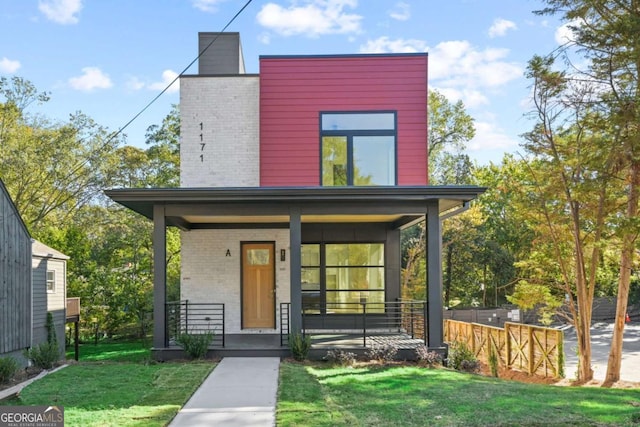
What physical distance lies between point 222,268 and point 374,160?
14.1 feet

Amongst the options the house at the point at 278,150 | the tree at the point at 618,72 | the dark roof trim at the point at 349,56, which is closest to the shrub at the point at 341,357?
the house at the point at 278,150

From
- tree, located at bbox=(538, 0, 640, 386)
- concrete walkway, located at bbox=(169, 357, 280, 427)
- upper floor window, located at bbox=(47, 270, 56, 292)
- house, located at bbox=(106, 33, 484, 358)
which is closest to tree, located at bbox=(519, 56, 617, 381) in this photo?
tree, located at bbox=(538, 0, 640, 386)

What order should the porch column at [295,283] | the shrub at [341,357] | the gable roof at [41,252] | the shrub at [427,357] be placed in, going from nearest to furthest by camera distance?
the shrub at [341,357] < the shrub at [427,357] < the porch column at [295,283] < the gable roof at [41,252]

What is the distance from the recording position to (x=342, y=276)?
44.1 ft

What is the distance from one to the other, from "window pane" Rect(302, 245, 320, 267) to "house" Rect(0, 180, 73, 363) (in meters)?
6.48

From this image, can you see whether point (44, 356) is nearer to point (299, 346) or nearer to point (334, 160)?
point (299, 346)

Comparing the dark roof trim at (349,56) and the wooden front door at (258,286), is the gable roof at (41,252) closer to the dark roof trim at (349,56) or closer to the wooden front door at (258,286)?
the wooden front door at (258,286)

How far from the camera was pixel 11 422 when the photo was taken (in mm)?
5812

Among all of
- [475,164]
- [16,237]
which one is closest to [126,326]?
[16,237]

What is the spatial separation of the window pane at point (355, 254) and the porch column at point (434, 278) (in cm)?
352

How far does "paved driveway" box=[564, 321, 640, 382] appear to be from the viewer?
1487 centimetres

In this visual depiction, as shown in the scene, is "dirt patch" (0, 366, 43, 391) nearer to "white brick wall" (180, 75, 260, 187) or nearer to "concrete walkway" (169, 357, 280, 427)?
"concrete walkway" (169, 357, 280, 427)

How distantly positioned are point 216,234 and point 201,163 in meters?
1.69

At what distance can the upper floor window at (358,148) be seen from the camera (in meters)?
12.7
